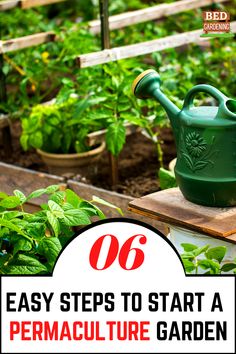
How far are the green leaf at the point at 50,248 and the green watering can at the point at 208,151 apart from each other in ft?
2.08

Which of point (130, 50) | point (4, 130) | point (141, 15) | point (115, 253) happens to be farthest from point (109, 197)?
point (115, 253)

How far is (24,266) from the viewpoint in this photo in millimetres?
3012

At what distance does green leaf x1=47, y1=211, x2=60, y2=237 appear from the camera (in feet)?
10.2

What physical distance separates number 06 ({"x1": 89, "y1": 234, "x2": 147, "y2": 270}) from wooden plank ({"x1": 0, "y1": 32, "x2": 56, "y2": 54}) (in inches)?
123

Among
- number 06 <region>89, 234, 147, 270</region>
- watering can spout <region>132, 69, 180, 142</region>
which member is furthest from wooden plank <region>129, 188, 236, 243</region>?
number 06 <region>89, 234, 147, 270</region>

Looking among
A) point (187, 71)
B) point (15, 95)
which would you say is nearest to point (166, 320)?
point (187, 71)

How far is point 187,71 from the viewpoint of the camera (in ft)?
18.4

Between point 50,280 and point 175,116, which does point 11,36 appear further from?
point 50,280

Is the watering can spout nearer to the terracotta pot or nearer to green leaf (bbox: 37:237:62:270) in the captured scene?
green leaf (bbox: 37:237:62:270)

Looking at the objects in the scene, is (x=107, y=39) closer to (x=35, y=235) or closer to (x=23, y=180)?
(x=23, y=180)

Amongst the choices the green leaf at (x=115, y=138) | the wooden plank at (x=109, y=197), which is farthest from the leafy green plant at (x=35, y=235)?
the green leaf at (x=115, y=138)

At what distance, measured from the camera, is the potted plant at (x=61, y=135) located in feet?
17.6

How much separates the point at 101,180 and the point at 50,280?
2872 mm

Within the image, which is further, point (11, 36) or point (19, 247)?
point (11, 36)
